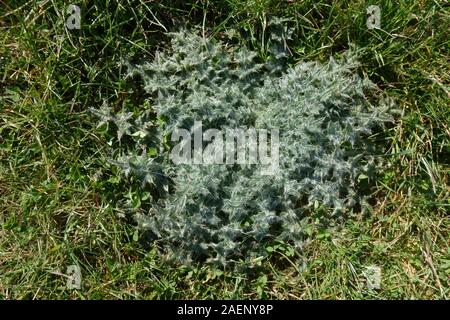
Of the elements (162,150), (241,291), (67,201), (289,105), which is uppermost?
(289,105)

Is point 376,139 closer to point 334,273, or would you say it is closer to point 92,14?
point 334,273

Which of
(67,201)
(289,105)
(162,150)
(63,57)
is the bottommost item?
(67,201)

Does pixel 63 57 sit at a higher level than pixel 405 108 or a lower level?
higher

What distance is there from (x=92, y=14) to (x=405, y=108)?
1907 millimetres

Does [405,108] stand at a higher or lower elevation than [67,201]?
higher

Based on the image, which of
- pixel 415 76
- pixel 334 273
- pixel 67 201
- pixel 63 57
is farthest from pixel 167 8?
pixel 334 273

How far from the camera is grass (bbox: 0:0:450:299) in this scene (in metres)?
3.18

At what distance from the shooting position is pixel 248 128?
3268 millimetres

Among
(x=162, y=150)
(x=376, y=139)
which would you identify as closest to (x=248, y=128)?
(x=162, y=150)

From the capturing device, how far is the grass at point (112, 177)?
318cm

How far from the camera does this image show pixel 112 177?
3254mm

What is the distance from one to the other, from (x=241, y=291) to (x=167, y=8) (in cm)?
169

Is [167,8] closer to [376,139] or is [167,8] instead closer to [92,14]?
[92,14]

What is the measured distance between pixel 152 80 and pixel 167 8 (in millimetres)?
436
